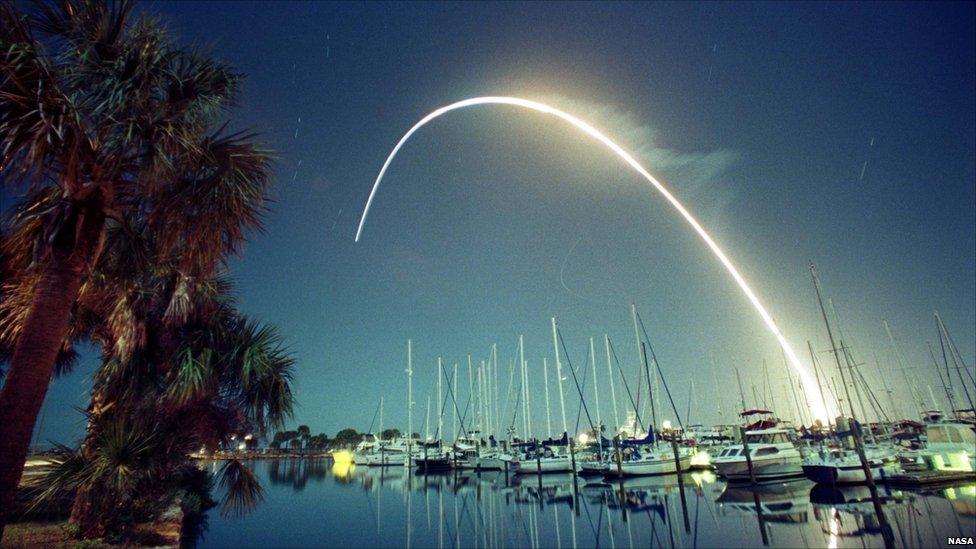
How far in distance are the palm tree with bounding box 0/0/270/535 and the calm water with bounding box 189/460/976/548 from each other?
1230 centimetres

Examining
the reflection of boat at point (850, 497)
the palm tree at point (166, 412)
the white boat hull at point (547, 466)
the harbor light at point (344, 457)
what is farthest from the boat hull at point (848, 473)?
the harbor light at point (344, 457)

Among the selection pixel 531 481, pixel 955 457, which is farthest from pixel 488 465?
pixel 955 457

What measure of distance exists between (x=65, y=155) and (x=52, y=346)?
351 centimetres

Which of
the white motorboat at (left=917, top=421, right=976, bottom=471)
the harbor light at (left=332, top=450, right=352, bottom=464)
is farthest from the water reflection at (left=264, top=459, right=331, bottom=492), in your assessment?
the white motorboat at (left=917, top=421, right=976, bottom=471)

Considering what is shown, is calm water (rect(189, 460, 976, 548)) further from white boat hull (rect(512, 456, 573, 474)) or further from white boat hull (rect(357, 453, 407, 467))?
white boat hull (rect(357, 453, 407, 467))

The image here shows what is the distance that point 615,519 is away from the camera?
2678 cm

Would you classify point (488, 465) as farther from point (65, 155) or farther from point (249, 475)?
point (65, 155)

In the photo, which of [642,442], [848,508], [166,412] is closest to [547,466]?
[642,442]

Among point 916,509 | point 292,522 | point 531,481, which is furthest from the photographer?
point 531,481

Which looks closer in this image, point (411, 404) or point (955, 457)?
point (955, 457)

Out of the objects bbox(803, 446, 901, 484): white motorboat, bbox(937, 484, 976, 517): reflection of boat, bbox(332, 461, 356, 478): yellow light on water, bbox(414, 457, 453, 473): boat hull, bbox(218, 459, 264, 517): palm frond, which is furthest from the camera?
bbox(332, 461, 356, 478): yellow light on water

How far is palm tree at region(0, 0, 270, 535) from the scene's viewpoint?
26.1 ft

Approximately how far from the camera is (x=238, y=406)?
14.4m

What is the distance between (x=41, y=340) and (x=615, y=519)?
27080 millimetres
